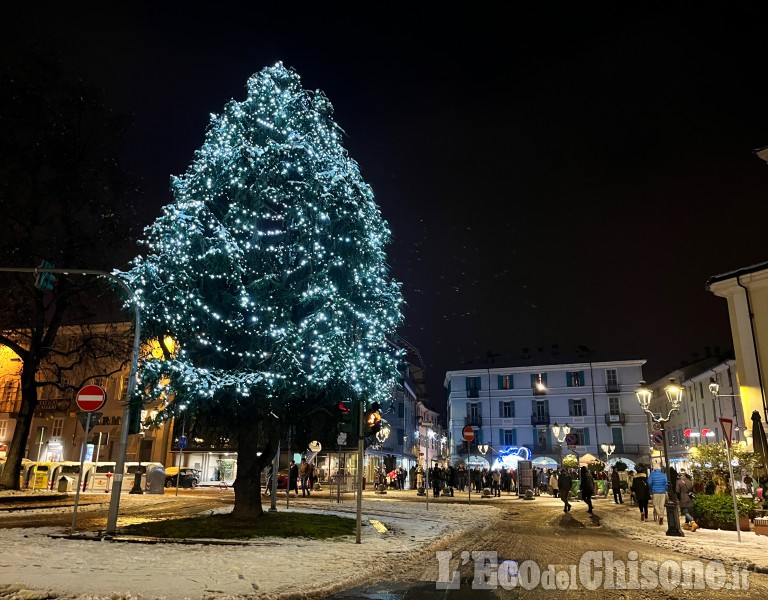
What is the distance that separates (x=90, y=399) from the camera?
41.6 feet

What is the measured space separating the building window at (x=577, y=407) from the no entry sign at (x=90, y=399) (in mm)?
62201

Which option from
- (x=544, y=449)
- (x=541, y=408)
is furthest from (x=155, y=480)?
(x=544, y=449)

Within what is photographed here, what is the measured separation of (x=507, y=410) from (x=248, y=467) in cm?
5987

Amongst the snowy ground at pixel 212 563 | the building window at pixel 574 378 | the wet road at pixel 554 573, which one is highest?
the building window at pixel 574 378

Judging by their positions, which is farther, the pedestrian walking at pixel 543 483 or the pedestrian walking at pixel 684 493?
the pedestrian walking at pixel 543 483

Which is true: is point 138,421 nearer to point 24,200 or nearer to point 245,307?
point 245,307

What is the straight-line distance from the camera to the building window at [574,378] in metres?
67.4

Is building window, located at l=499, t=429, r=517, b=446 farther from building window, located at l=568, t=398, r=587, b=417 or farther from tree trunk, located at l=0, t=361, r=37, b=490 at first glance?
tree trunk, located at l=0, t=361, r=37, b=490

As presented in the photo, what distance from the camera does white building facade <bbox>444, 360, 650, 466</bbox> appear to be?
213 ft

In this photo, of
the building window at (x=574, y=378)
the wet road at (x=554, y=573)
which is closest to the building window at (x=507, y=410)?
the building window at (x=574, y=378)

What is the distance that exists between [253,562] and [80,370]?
39.7 meters

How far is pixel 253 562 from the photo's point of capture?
922 centimetres

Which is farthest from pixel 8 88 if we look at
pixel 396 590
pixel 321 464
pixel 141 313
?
pixel 321 464

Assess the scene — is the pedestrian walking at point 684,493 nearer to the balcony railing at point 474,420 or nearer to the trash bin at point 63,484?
the trash bin at point 63,484
